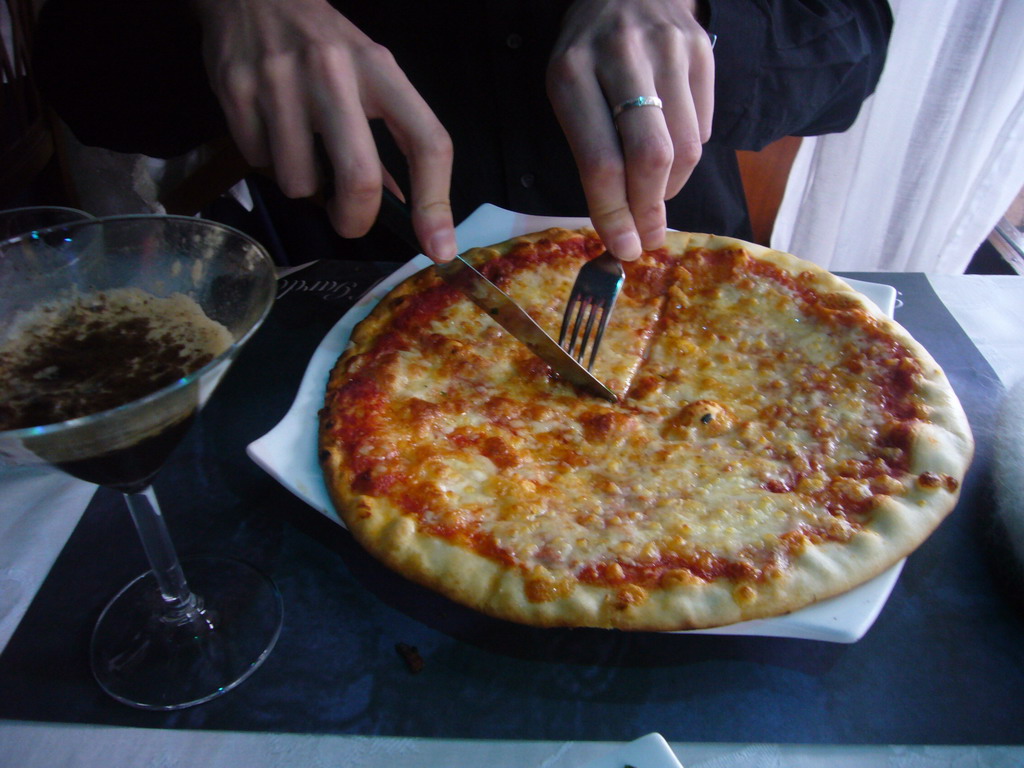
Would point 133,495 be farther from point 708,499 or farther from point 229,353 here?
point 708,499

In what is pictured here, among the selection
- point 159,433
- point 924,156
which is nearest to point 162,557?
point 159,433

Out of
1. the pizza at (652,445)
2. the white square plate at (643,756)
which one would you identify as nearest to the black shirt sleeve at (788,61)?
the pizza at (652,445)

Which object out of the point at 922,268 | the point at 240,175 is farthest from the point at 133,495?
the point at 922,268

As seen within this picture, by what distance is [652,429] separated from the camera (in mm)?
1062

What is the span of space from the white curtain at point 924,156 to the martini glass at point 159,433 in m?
2.31

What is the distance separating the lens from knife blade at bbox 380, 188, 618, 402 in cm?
105

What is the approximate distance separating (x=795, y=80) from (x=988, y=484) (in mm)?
929

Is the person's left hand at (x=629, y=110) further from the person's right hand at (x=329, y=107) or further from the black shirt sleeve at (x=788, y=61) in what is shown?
the black shirt sleeve at (x=788, y=61)

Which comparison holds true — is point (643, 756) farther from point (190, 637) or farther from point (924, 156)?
point (924, 156)

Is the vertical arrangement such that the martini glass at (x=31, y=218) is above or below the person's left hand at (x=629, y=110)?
below

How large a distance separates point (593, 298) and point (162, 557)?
0.71 metres

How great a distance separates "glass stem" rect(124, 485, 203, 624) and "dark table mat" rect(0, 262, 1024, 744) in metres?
0.10

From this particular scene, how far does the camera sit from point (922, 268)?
2.81 meters

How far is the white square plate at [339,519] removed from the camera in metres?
0.78
